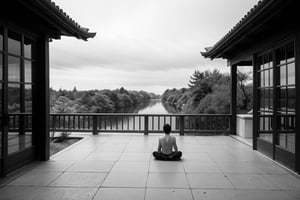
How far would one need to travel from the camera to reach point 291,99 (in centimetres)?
368

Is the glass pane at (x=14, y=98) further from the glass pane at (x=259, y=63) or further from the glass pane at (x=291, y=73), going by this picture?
the glass pane at (x=259, y=63)

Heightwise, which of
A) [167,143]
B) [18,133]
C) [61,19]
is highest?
[61,19]

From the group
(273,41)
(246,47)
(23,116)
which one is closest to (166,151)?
(23,116)

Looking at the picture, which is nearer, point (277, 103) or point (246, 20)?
point (246, 20)

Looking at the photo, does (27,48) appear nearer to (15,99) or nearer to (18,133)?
(15,99)

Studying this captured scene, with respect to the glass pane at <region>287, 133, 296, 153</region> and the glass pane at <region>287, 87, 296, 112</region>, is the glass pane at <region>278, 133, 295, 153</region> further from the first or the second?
the glass pane at <region>287, 87, 296, 112</region>

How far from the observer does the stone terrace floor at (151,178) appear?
270cm

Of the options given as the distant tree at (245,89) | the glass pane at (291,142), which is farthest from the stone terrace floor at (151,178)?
the distant tree at (245,89)

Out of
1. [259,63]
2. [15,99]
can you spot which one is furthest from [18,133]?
[259,63]

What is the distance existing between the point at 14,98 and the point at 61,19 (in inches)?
60.9

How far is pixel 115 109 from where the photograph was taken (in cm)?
1742

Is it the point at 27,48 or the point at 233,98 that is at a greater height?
the point at 27,48

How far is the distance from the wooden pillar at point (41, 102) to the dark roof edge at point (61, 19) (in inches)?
23.9

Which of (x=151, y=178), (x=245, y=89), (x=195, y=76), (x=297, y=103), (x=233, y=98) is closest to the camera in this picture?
(x=151, y=178)
